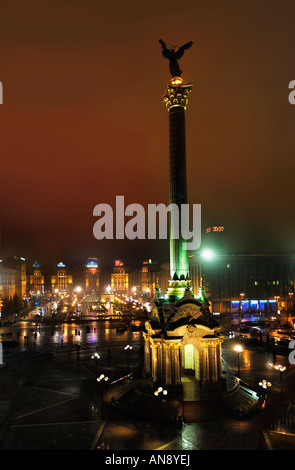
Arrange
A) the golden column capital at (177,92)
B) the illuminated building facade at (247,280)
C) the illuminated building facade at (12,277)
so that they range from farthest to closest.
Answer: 1. the illuminated building facade at (12,277)
2. the illuminated building facade at (247,280)
3. the golden column capital at (177,92)

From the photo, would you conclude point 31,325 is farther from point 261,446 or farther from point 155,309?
point 261,446

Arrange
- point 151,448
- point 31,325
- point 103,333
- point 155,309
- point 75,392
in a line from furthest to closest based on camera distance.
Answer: point 31,325
point 103,333
point 155,309
point 75,392
point 151,448

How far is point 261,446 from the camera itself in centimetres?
2161

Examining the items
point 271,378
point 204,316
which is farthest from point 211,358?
point 271,378

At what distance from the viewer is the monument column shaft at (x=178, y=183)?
120 feet

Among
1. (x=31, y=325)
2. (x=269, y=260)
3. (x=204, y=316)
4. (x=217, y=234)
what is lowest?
(x=31, y=325)

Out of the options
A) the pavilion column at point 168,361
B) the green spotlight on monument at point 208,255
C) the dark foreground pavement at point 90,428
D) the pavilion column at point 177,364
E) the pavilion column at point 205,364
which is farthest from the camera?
the green spotlight on monument at point 208,255

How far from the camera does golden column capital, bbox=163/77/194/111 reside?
122 ft

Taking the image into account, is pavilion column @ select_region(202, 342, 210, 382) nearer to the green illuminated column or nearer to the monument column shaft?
the green illuminated column

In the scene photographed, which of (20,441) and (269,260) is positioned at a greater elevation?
(269,260)

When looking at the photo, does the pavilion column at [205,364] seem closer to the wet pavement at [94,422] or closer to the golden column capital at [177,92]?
the wet pavement at [94,422]

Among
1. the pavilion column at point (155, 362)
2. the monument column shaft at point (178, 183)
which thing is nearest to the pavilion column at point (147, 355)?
the pavilion column at point (155, 362)

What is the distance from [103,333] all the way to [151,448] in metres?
49.4

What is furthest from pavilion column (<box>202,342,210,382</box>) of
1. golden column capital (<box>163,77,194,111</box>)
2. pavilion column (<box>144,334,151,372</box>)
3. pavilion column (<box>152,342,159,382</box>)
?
golden column capital (<box>163,77,194,111</box>)
